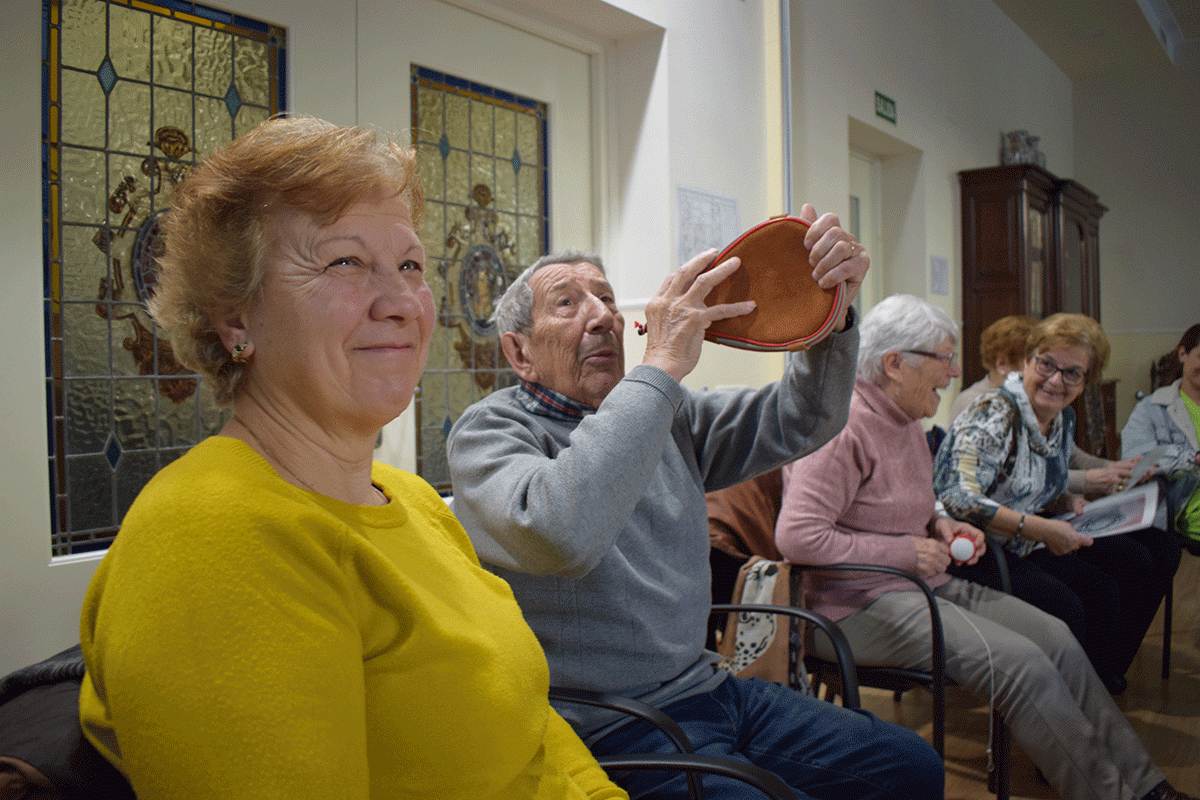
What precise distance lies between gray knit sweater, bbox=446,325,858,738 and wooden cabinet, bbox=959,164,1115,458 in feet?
13.9

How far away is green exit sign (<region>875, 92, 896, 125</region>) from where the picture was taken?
13.6 ft

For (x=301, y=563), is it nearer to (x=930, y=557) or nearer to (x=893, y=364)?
(x=930, y=557)

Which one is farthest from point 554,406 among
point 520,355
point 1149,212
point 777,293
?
point 1149,212

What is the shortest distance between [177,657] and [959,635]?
177 cm

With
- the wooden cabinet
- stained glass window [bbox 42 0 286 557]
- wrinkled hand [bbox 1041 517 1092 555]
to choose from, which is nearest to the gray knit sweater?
stained glass window [bbox 42 0 286 557]

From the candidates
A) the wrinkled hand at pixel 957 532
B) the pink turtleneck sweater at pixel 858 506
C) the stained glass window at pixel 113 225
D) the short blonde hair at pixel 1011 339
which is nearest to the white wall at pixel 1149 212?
the short blonde hair at pixel 1011 339

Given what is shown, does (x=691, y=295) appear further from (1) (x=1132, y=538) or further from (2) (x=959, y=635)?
(1) (x=1132, y=538)

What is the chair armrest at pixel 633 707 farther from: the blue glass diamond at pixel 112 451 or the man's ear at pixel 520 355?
the blue glass diamond at pixel 112 451

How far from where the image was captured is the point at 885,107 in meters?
4.22

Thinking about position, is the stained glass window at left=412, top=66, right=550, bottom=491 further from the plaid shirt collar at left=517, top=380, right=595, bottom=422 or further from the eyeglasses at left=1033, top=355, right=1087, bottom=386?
the eyeglasses at left=1033, top=355, right=1087, bottom=386

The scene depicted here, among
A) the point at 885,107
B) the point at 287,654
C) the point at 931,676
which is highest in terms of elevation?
the point at 885,107

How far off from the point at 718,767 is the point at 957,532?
1470mm

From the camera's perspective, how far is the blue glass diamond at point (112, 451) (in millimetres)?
1782

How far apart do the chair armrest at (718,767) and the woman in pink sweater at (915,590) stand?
3.02ft
